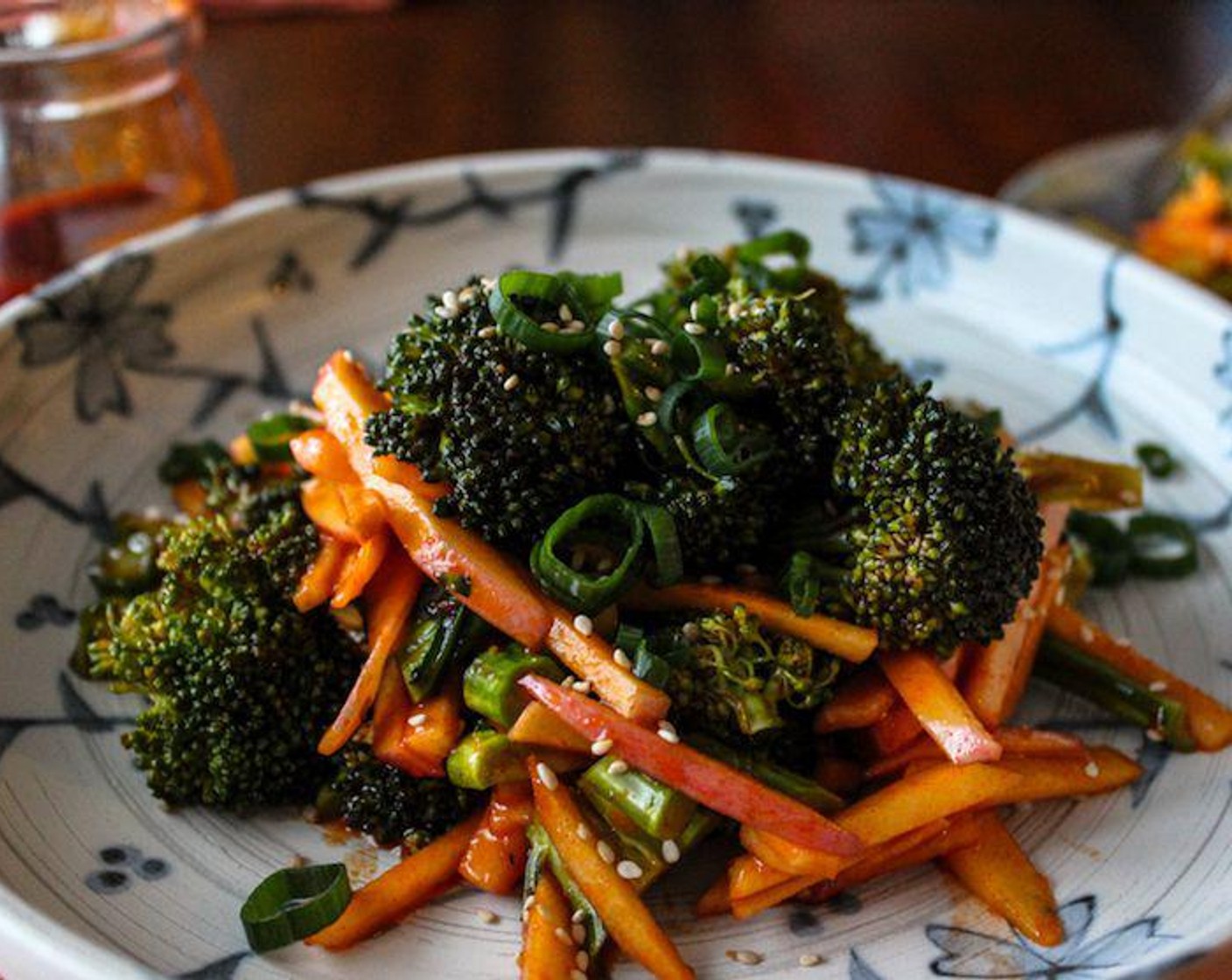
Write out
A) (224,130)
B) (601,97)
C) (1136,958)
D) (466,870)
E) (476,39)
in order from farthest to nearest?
(476,39)
(601,97)
(224,130)
(466,870)
(1136,958)

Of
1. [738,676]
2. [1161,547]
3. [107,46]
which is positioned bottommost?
[1161,547]

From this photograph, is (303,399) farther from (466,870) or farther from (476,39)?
(476,39)

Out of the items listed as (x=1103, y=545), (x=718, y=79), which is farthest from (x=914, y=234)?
(x=718, y=79)

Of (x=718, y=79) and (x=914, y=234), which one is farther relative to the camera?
(x=718, y=79)

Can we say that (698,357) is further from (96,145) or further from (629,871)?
(96,145)

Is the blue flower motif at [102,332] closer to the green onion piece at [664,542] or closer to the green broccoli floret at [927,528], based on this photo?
the green onion piece at [664,542]

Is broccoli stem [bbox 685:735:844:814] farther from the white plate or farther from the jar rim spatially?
the jar rim

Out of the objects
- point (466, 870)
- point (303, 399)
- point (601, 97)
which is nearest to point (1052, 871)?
point (466, 870)
